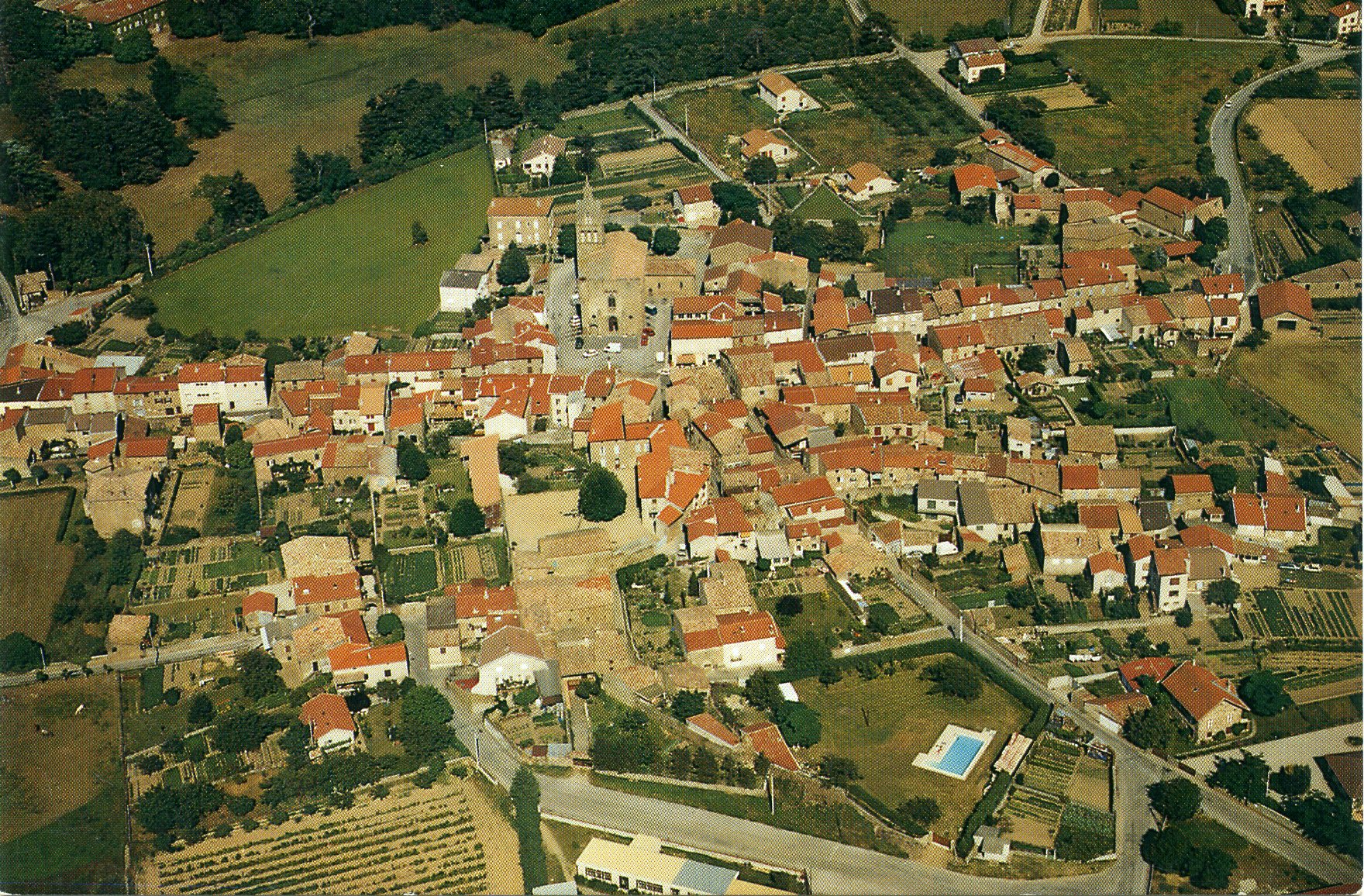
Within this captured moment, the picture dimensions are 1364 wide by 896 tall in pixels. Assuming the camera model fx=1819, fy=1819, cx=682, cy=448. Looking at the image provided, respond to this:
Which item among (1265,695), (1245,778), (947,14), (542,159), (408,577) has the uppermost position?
(947,14)

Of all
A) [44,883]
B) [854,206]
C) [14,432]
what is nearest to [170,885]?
[44,883]

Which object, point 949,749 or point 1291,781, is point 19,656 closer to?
point 949,749

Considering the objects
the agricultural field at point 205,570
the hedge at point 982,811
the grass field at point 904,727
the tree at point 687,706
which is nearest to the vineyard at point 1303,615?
the grass field at point 904,727

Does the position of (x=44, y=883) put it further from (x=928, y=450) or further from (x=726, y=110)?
(x=726, y=110)

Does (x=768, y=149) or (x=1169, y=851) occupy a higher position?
(x=768, y=149)

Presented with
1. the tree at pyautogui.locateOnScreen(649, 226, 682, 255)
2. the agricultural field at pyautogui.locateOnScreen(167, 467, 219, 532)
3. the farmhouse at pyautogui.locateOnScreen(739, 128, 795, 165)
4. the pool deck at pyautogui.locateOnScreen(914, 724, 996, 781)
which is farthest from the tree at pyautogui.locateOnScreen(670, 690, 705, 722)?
the farmhouse at pyautogui.locateOnScreen(739, 128, 795, 165)

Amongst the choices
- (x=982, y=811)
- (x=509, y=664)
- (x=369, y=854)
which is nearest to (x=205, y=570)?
(x=509, y=664)
